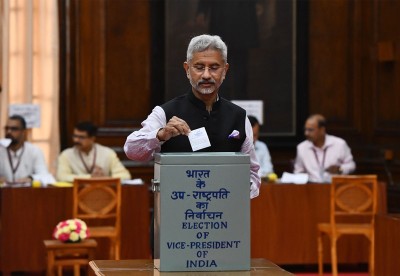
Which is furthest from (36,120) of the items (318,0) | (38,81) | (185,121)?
(185,121)

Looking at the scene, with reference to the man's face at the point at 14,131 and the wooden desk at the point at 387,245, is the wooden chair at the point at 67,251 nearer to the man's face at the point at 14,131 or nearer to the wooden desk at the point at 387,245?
the man's face at the point at 14,131

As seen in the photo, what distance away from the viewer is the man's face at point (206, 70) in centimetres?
406

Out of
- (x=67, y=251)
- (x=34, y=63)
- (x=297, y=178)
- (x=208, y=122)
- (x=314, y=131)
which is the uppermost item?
(x=34, y=63)

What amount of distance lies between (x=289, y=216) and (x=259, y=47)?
8.64 feet

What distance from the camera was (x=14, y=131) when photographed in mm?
10133

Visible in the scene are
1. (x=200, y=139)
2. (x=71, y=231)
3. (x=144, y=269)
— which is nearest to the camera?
(x=144, y=269)

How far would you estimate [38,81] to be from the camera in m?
11.1

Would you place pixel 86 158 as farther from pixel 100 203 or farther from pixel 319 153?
pixel 319 153

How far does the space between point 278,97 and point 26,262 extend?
153 inches

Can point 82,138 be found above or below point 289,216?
above

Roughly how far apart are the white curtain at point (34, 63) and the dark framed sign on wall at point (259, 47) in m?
1.55

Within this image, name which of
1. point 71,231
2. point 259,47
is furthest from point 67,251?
point 259,47

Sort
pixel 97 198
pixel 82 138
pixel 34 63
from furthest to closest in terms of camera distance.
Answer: pixel 34 63 → pixel 82 138 → pixel 97 198

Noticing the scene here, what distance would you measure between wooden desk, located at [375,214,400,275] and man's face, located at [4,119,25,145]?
4.81 metres
